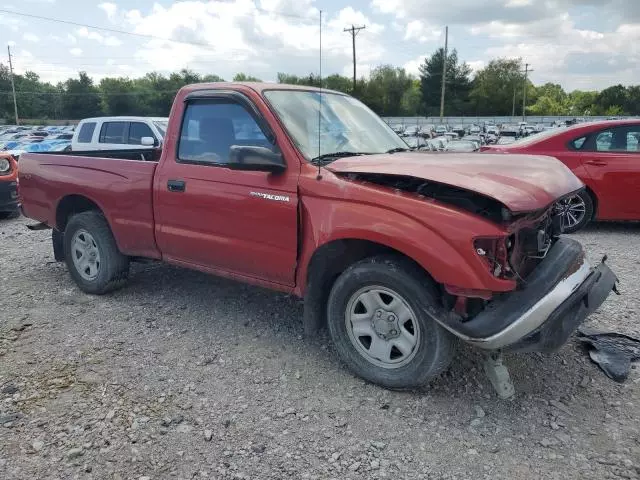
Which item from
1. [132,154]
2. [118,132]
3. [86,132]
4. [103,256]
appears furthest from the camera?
[86,132]

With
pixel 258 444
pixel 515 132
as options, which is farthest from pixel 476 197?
pixel 515 132

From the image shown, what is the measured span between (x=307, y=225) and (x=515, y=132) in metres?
40.8

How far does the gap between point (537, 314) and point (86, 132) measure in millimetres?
11708

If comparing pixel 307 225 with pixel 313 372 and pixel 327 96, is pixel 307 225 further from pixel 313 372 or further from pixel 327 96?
pixel 327 96

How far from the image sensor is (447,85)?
84.8 meters

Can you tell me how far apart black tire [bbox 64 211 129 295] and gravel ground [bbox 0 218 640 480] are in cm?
47

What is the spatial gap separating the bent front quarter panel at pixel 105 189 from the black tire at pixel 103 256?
188 mm

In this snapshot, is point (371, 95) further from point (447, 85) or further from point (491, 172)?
point (491, 172)

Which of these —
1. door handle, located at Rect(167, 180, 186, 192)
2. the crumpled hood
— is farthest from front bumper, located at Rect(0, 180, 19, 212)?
the crumpled hood

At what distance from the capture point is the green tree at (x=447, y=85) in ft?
270

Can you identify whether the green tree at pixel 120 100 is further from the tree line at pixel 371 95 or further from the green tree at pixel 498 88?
the green tree at pixel 498 88

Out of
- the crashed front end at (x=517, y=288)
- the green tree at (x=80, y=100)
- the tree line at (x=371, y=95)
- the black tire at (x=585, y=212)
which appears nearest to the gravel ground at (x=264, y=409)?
the crashed front end at (x=517, y=288)

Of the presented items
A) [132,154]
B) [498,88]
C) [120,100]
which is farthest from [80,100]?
[132,154]

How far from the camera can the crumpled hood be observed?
3.06m
